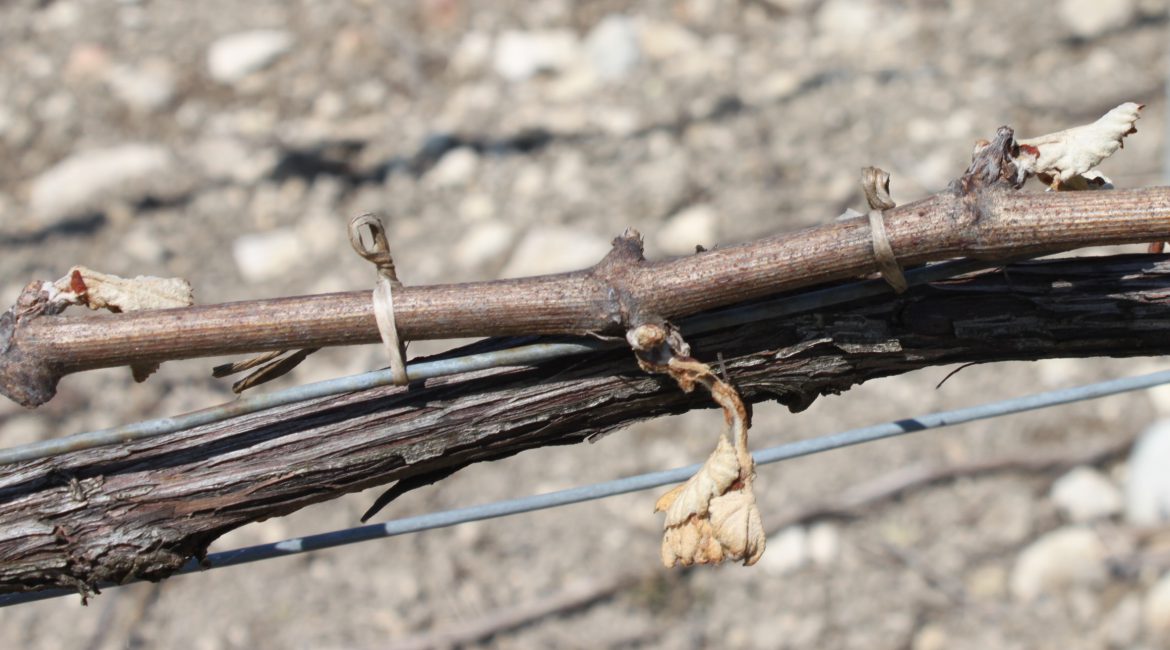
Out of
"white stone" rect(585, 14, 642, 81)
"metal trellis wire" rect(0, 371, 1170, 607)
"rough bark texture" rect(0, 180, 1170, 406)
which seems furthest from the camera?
"white stone" rect(585, 14, 642, 81)

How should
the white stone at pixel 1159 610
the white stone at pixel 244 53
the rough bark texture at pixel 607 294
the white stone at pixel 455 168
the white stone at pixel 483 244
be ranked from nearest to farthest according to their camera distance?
the rough bark texture at pixel 607 294 → the white stone at pixel 1159 610 → the white stone at pixel 483 244 → the white stone at pixel 455 168 → the white stone at pixel 244 53

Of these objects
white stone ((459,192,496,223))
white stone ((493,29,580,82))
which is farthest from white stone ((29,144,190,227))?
white stone ((493,29,580,82))

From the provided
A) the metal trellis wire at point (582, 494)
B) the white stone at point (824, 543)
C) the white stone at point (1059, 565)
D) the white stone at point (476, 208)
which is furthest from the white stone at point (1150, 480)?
the white stone at point (476, 208)

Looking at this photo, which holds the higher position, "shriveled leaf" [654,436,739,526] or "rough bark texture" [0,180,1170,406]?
"rough bark texture" [0,180,1170,406]

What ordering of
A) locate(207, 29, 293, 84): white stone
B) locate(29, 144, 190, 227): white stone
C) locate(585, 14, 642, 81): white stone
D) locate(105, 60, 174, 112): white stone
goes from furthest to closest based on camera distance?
locate(207, 29, 293, 84): white stone < locate(105, 60, 174, 112): white stone < locate(585, 14, 642, 81): white stone < locate(29, 144, 190, 227): white stone

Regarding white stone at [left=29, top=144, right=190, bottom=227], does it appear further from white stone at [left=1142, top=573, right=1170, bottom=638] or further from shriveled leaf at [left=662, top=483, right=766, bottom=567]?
shriveled leaf at [left=662, top=483, right=766, bottom=567]

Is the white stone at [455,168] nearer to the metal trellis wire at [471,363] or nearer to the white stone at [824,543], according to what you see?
the white stone at [824,543]
